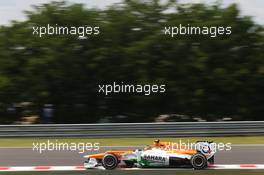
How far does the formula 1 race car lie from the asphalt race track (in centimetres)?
27

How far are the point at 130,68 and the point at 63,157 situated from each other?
64.4 inches

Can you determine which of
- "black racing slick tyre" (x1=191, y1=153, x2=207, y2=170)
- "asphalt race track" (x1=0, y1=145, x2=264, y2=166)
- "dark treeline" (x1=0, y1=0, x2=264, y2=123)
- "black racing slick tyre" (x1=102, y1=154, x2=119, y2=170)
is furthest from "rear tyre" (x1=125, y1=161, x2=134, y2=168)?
"dark treeline" (x1=0, y1=0, x2=264, y2=123)

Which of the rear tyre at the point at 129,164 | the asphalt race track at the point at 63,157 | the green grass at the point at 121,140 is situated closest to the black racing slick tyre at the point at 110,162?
the rear tyre at the point at 129,164

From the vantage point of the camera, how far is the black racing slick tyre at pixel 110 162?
7.88 m

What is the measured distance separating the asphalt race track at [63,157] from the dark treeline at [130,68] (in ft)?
2.29

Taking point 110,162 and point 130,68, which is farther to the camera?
point 130,68

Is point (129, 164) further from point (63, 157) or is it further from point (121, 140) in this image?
point (121, 140)

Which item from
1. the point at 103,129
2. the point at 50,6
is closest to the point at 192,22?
the point at 103,129

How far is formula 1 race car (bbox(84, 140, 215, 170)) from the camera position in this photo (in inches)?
311

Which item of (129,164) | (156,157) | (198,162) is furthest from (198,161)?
(129,164)

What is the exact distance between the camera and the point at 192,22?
9.57 meters

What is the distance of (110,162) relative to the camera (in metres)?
7.90

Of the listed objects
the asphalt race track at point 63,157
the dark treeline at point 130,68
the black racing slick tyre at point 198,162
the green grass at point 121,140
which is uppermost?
the dark treeline at point 130,68

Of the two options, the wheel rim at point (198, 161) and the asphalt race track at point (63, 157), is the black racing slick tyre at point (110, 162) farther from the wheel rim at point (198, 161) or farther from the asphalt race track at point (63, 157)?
the wheel rim at point (198, 161)
